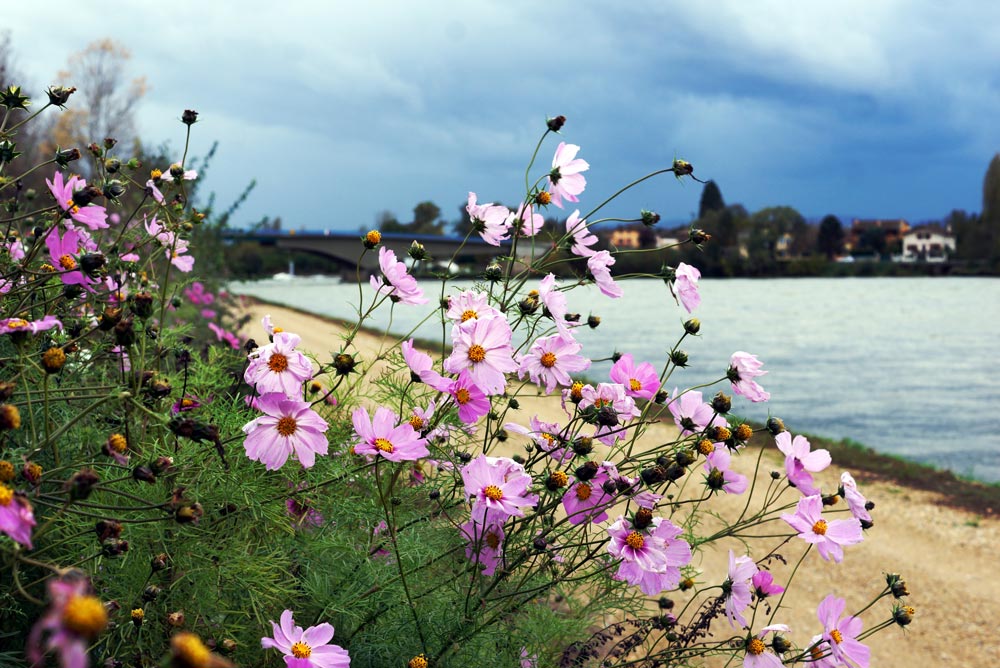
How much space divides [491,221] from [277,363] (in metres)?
0.80

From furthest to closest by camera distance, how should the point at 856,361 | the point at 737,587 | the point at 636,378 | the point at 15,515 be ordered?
the point at 856,361, the point at 636,378, the point at 737,587, the point at 15,515

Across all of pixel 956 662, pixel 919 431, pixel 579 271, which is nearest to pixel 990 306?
pixel 919 431

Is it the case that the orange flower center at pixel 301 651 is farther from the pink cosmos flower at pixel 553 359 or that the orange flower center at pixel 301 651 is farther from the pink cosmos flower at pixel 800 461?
the pink cosmos flower at pixel 800 461

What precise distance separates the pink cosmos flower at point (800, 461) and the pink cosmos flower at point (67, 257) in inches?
59.8

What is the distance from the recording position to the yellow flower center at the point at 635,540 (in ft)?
4.79

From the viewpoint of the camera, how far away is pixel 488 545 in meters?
1.62

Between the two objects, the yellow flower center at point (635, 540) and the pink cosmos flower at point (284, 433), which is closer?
the pink cosmos flower at point (284, 433)

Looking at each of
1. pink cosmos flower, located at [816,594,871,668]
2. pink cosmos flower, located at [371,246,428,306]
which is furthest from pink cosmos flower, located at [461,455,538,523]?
pink cosmos flower, located at [816,594,871,668]

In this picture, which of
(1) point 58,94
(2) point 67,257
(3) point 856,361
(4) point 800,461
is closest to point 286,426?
(2) point 67,257

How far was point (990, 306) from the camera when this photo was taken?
31.2 metres

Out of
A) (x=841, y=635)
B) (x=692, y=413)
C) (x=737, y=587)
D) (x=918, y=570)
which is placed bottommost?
(x=918, y=570)

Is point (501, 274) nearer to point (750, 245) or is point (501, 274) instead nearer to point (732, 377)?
point (732, 377)

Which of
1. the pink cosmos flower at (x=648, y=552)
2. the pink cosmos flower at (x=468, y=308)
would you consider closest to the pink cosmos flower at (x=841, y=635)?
the pink cosmos flower at (x=648, y=552)

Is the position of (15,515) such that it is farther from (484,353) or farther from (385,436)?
(484,353)
